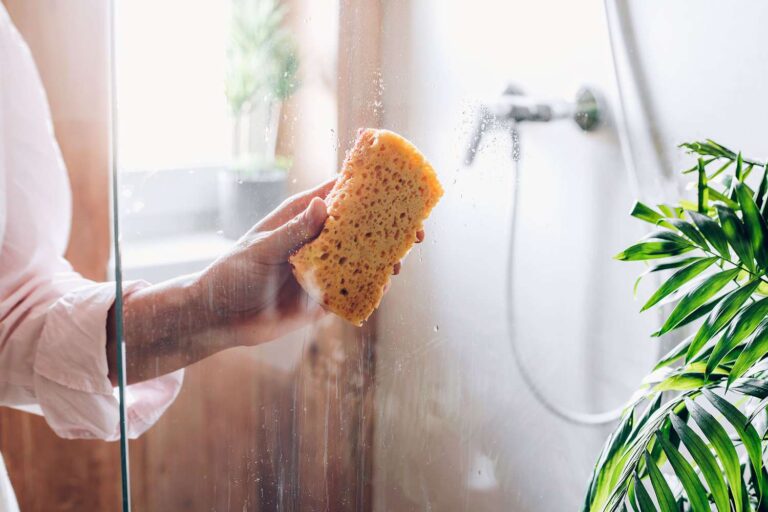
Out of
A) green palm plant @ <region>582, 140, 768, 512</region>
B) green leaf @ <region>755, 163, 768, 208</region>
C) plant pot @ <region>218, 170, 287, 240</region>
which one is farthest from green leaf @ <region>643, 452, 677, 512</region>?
plant pot @ <region>218, 170, 287, 240</region>

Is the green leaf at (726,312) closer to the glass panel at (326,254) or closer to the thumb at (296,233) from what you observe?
the glass panel at (326,254)

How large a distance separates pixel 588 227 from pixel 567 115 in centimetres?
12

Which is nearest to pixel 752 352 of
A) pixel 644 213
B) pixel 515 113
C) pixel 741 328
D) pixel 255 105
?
pixel 741 328

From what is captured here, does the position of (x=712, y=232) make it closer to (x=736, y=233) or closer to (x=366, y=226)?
(x=736, y=233)

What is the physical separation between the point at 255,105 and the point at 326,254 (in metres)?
0.11

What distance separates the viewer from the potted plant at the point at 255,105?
48 centimetres

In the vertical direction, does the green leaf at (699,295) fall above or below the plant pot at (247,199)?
below

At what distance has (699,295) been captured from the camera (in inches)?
21.0

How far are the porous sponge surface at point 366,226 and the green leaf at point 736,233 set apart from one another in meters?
0.21

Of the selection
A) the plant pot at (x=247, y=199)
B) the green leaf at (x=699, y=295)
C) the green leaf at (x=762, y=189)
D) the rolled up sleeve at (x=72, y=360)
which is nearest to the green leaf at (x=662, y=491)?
the green leaf at (x=699, y=295)

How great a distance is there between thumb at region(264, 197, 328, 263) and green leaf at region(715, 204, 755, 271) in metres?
0.28

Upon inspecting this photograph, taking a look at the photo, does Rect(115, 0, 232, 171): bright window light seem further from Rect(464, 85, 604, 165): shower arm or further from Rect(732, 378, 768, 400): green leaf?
Rect(732, 378, 768, 400): green leaf

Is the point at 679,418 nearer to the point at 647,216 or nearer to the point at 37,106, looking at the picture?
the point at 647,216

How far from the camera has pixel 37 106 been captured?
844mm
